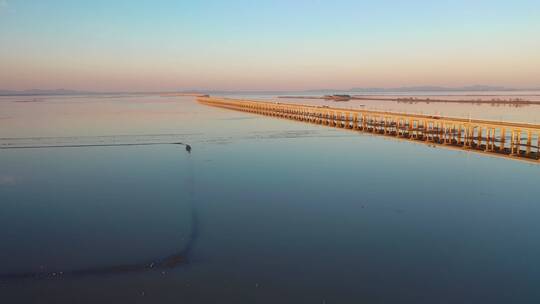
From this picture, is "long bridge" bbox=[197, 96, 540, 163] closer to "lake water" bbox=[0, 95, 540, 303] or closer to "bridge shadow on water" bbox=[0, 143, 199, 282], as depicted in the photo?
"lake water" bbox=[0, 95, 540, 303]

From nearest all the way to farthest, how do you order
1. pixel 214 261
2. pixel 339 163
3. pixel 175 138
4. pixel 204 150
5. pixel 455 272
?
pixel 455 272, pixel 214 261, pixel 339 163, pixel 204 150, pixel 175 138

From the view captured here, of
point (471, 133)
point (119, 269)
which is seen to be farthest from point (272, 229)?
point (471, 133)

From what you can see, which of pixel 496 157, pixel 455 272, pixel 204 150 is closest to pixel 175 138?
pixel 204 150

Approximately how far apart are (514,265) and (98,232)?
10.9 meters

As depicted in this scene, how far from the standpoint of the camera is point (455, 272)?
34.5 ft

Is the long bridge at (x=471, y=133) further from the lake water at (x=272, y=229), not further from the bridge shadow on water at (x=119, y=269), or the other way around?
the bridge shadow on water at (x=119, y=269)

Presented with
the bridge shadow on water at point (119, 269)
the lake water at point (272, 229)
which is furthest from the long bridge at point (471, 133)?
the bridge shadow on water at point (119, 269)

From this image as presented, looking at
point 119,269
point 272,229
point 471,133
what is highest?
point 471,133

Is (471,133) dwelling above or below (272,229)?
above

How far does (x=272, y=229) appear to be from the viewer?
13578 mm

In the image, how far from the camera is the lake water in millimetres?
9820

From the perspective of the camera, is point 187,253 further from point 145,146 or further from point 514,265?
point 145,146

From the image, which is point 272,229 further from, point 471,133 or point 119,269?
point 471,133

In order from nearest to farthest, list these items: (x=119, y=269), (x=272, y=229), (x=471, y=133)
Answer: (x=119, y=269) → (x=272, y=229) → (x=471, y=133)
